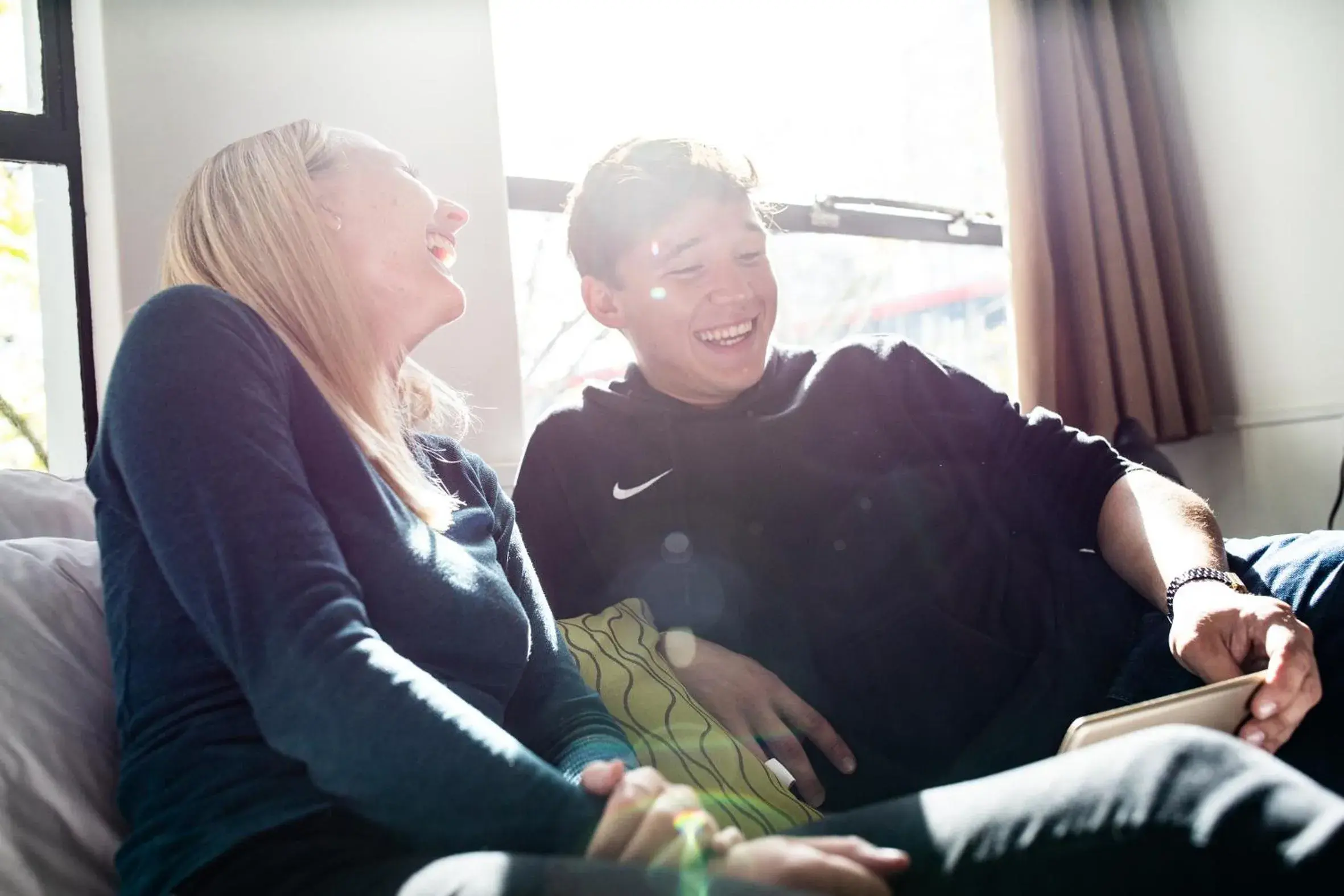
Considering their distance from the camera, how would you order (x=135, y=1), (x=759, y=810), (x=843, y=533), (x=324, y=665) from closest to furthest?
(x=324, y=665)
(x=759, y=810)
(x=843, y=533)
(x=135, y=1)

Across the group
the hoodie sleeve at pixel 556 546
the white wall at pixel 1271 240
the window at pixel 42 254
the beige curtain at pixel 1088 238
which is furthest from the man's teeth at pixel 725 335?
the white wall at pixel 1271 240

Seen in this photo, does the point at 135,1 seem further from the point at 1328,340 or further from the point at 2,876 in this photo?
the point at 1328,340

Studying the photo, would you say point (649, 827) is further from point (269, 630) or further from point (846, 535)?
point (846, 535)

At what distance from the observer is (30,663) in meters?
0.87

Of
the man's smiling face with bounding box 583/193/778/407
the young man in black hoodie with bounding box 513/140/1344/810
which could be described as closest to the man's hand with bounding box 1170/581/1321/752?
the young man in black hoodie with bounding box 513/140/1344/810

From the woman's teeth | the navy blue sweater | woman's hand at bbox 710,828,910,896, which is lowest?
woman's hand at bbox 710,828,910,896

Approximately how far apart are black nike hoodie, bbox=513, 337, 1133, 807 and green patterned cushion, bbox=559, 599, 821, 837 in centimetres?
16

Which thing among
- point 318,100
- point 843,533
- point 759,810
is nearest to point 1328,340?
point 843,533

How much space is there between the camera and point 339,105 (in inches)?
67.2

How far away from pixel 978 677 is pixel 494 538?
64 cm

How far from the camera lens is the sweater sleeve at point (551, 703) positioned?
3.10 feet

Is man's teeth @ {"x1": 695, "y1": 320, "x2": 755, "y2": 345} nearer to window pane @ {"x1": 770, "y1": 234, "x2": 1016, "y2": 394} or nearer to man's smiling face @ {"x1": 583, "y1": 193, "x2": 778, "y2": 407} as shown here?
man's smiling face @ {"x1": 583, "y1": 193, "x2": 778, "y2": 407}

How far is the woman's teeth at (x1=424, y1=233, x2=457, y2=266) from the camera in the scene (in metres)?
1.24

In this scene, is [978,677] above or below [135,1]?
below
